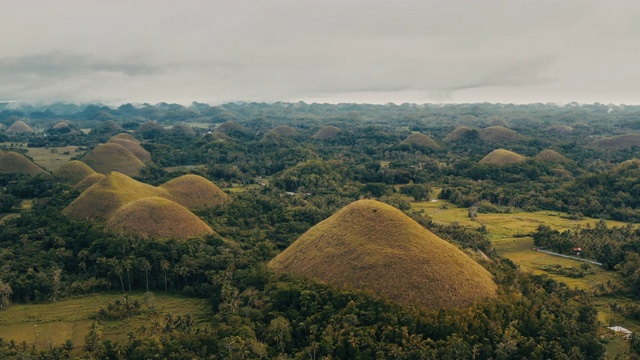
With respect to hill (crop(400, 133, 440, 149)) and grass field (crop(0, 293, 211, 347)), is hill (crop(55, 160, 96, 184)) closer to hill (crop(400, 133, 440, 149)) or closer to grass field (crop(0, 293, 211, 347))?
grass field (crop(0, 293, 211, 347))

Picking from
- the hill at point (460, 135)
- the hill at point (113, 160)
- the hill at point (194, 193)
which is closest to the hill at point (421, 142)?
the hill at point (460, 135)

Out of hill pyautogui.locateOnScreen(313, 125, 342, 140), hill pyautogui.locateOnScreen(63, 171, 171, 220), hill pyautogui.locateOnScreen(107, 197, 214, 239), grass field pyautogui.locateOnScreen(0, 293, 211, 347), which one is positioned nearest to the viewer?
grass field pyautogui.locateOnScreen(0, 293, 211, 347)

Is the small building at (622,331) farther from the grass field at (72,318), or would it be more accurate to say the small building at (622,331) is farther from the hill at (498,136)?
the hill at (498,136)

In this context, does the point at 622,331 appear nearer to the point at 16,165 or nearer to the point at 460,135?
the point at 16,165

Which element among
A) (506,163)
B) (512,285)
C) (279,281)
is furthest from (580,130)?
(279,281)

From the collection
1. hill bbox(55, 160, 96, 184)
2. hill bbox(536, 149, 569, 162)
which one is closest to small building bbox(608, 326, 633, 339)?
hill bbox(536, 149, 569, 162)

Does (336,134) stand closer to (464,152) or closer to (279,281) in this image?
(464,152)
